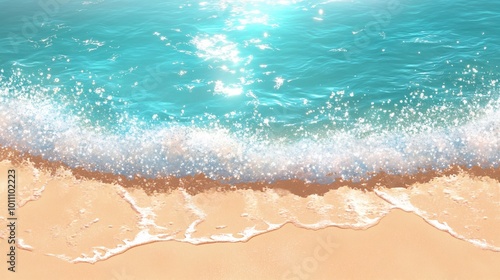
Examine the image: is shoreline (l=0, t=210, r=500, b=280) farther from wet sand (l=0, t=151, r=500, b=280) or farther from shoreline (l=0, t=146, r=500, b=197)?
shoreline (l=0, t=146, r=500, b=197)

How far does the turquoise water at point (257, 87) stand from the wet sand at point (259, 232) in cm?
90

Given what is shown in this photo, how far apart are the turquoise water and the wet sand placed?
0.90 m

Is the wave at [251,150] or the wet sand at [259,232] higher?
the wave at [251,150]

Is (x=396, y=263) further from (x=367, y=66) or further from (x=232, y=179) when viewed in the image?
(x=367, y=66)

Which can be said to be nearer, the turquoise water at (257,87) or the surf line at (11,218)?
the surf line at (11,218)

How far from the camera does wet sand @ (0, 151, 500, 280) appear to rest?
25.6 ft

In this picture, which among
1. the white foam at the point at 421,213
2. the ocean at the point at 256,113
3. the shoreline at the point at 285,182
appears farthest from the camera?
the shoreline at the point at 285,182

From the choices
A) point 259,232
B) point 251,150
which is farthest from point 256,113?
point 259,232

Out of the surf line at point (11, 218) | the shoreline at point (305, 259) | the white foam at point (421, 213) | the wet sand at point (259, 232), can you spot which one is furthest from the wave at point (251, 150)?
the shoreline at point (305, 259)

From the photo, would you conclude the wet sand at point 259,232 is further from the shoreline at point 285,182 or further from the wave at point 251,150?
the wave at point 251,150

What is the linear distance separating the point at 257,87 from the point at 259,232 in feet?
20.6

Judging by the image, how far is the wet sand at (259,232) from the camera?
781 cm

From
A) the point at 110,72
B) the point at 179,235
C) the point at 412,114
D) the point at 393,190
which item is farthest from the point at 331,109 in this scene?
the point at 110,72

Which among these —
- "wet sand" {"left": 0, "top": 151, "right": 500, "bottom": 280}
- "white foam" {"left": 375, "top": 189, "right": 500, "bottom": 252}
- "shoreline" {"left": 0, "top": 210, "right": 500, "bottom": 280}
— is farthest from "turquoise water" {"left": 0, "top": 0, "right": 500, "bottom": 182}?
"shoreline" {"left": 0, "top": 210, "right": 500, "bottom": 280}
